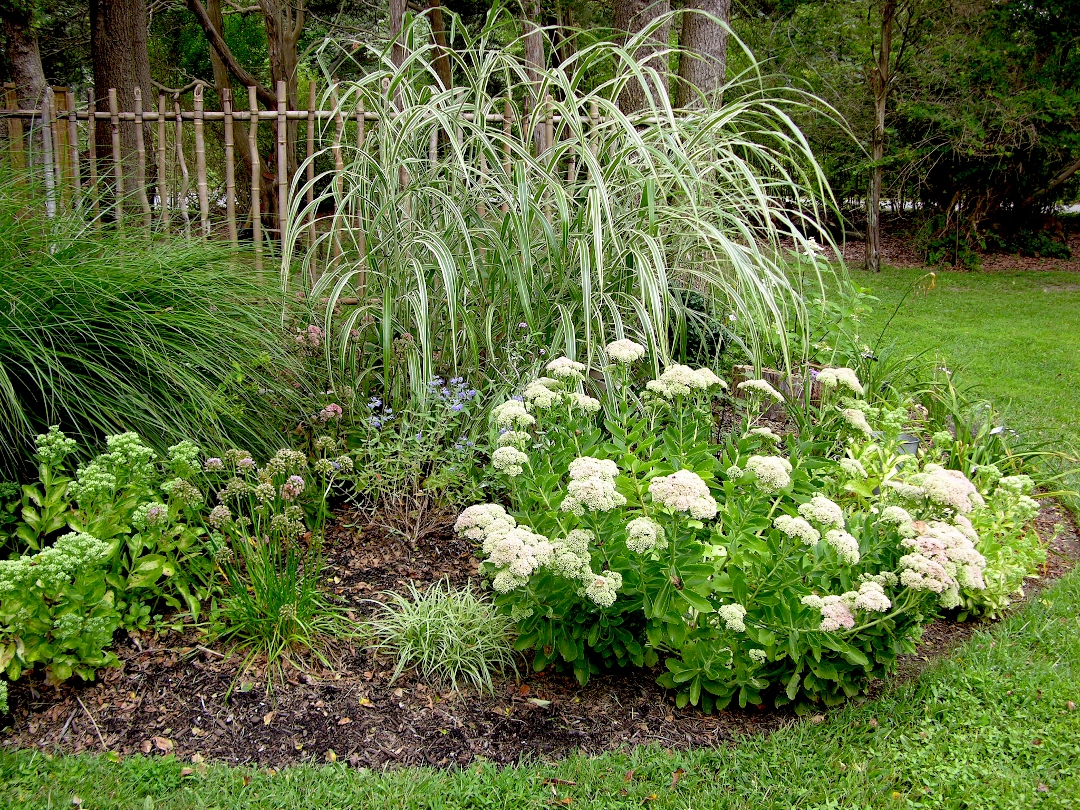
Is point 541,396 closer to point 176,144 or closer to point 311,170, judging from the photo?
point 311,170

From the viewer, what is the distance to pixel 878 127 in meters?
11.0

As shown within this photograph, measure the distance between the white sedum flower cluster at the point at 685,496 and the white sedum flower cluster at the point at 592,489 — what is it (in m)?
0.11

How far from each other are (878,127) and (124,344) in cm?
1100

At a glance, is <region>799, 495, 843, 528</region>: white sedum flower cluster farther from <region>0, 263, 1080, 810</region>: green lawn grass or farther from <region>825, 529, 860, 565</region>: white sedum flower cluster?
<region>0, 263, 1080, 810</region>: green lawn grass

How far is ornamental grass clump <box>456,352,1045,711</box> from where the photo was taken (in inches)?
82.6

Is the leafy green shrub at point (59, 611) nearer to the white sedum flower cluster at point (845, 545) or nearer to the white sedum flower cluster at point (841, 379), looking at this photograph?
the white sedum flower cluster at point (845, 545)

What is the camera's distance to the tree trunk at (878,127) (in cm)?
1043

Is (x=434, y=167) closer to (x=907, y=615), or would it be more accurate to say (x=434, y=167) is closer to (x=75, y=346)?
(x=75, y=346)

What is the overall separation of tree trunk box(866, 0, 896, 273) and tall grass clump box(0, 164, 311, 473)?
1010cm

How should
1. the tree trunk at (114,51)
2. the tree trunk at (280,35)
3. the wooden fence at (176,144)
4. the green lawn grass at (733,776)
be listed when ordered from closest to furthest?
the green lawn grass at (733,776) → the wooden fence at (176,144) → the tree trunk at (114,51) → the tree trunk at (280,35)

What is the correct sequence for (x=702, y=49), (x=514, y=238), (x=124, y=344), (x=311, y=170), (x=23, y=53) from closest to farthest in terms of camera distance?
(x=124, y=344), (x=514, y=238), (x=311, y=170), (x=702, y=49), (x=23, y=53)

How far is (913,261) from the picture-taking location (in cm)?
1263

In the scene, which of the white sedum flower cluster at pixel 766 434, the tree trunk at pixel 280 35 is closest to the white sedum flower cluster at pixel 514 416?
the white sedum flower cluster at pixel 766 434

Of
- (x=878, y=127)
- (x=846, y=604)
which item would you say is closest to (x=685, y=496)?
(x=846, y=604)
